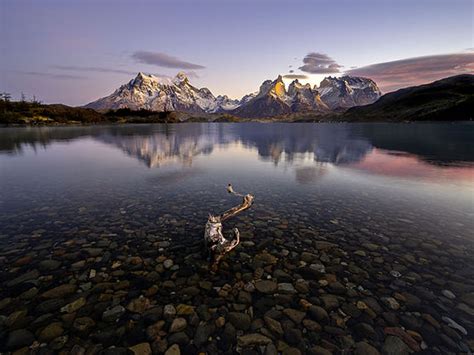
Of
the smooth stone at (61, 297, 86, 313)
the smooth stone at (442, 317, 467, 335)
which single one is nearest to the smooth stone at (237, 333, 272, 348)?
the smooth stone at (61, 297, 86, 313)

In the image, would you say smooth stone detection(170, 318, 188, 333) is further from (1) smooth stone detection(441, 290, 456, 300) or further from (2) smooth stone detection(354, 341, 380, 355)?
(1) smooth stone detection(441, 290, 456, 300)

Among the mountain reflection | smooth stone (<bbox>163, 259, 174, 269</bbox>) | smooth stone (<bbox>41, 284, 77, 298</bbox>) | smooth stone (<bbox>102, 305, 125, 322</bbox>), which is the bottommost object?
smooth stone (<bbox>102, 305, 125, 322</bbox>)

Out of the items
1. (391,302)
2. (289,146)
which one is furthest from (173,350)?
(289,146)

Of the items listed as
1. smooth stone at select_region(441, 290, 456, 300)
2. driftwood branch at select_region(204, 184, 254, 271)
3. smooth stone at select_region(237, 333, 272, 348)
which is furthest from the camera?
driftwood branch at select_region(204, 184, 254, 271)

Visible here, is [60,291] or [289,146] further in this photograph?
[289,146]

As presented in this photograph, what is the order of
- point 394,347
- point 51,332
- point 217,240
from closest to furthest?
1. point 394,347
2. point 51,332
3. point 217,240

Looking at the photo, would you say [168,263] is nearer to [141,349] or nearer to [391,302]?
[141,349]

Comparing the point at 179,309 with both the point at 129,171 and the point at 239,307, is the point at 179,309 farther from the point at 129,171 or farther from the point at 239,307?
the point at 129,171

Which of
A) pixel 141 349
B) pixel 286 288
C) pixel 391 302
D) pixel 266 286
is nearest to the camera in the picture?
pixel 141 349

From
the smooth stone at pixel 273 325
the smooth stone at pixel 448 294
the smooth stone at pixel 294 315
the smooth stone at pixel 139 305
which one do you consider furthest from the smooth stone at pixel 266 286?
the smooth stone at pixel 448 294

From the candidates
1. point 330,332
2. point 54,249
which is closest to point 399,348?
point 330,332

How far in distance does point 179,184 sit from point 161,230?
1044 cm

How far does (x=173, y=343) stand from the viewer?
7.32 meters

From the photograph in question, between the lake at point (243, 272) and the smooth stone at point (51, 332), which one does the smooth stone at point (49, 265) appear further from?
the smooth stone at point (51, 332)
